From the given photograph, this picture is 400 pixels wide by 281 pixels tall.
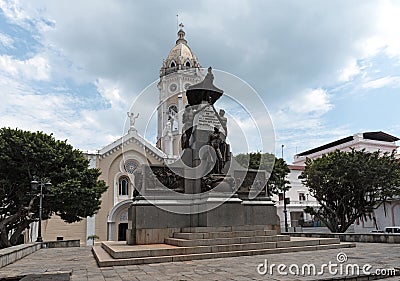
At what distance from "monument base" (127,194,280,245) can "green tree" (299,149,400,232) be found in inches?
576

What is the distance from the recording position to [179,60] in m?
48.8

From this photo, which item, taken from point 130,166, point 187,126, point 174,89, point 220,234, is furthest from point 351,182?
point 174,89

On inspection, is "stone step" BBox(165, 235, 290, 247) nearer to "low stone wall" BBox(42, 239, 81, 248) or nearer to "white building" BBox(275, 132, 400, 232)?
"low stone wall" BBox(42, 239, 81, 248)

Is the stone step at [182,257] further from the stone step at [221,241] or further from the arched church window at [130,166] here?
the arched church window at [130,166]

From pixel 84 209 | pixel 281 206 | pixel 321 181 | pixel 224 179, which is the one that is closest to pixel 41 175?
pixel 84 209

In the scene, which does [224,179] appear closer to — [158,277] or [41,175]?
[158,277]

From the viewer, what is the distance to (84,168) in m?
24.6

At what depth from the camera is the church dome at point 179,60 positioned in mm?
48562

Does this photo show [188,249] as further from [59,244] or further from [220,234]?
[59,244]

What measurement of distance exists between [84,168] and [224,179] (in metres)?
14.8

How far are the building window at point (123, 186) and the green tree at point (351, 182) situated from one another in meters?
17.6

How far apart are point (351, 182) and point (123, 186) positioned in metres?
20.5

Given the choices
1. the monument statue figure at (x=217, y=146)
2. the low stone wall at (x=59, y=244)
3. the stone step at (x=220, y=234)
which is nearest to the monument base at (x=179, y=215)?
the stone step at (x=220, y=234)

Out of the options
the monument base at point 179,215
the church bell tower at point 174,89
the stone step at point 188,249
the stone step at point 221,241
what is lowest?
the stone step at point 188,249
